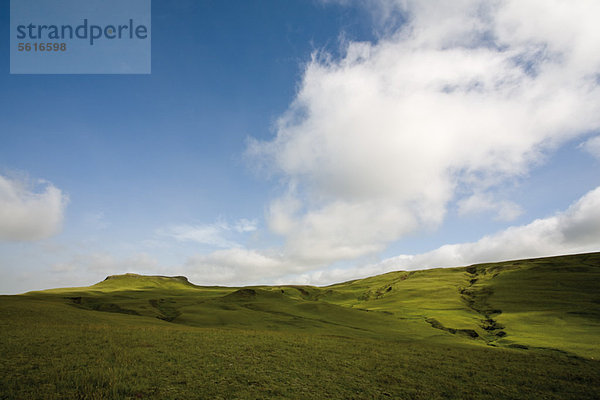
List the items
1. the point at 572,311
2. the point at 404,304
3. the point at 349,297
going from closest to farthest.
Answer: the point at 572,311 < the point at 404,304 < the point at 349,297

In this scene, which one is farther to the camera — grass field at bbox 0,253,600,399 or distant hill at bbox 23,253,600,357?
distant hill at bbox 23,253,600,357

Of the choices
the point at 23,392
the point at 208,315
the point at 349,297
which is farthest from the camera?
the point at 349,297

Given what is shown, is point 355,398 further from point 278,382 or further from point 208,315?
point 208,315

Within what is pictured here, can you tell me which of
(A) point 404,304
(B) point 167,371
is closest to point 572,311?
(A) point 404,304

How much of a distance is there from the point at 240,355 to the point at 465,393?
18925 mm

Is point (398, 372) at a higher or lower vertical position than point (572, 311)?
higher

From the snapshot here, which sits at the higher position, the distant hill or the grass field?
the grass field

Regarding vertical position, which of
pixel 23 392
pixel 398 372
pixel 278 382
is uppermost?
pixel 23 392

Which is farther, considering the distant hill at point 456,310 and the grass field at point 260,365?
the distant hill at point 456,310

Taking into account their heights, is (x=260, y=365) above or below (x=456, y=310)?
above

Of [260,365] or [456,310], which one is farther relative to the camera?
[456,310]

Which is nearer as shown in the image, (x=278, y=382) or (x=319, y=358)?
(x=278, y=382)

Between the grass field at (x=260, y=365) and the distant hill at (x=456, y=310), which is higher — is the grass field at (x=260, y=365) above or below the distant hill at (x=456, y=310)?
above

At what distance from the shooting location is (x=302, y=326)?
5894 cm
